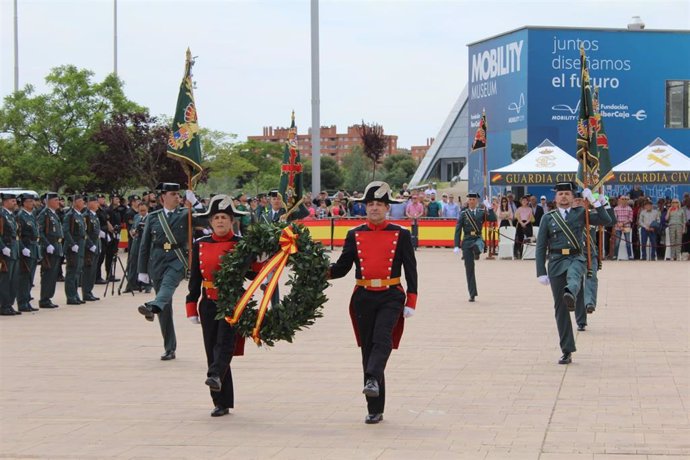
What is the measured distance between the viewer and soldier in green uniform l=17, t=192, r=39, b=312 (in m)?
18.8

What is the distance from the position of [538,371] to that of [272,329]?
3.63 meters

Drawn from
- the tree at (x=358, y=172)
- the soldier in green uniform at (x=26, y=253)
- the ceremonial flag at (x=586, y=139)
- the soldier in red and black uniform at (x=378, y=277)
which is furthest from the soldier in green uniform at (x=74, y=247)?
the tree at (x=358, y=172)

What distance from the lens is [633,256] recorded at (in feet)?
103

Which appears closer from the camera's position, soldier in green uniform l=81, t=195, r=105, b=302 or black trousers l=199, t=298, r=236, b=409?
black trousers l=199, t=298, r=236, b=409

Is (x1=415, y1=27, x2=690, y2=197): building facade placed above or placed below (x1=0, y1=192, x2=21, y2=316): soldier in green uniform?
above

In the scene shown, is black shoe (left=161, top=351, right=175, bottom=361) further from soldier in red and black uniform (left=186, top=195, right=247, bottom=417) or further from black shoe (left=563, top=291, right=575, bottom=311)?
black shoe (left=563, top=291, right=575, bottom=311)

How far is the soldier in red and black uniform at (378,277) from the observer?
363 inches

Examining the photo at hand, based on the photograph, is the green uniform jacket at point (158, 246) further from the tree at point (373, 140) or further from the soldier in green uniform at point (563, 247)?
the tree at point (373, 140)

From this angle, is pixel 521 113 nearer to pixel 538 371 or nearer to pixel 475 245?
pixel 475 245

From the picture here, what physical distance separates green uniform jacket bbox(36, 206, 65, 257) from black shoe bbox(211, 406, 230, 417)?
36.2 ft

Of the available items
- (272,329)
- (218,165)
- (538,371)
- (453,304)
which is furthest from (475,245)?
(218,165)

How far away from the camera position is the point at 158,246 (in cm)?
1303

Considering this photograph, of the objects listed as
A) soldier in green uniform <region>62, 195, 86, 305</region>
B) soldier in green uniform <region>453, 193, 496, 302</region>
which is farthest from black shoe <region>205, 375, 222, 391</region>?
soldier in green uniform <region>62, 195, 86, 305</region>

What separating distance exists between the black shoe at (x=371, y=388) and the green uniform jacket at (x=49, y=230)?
12.1 metres
